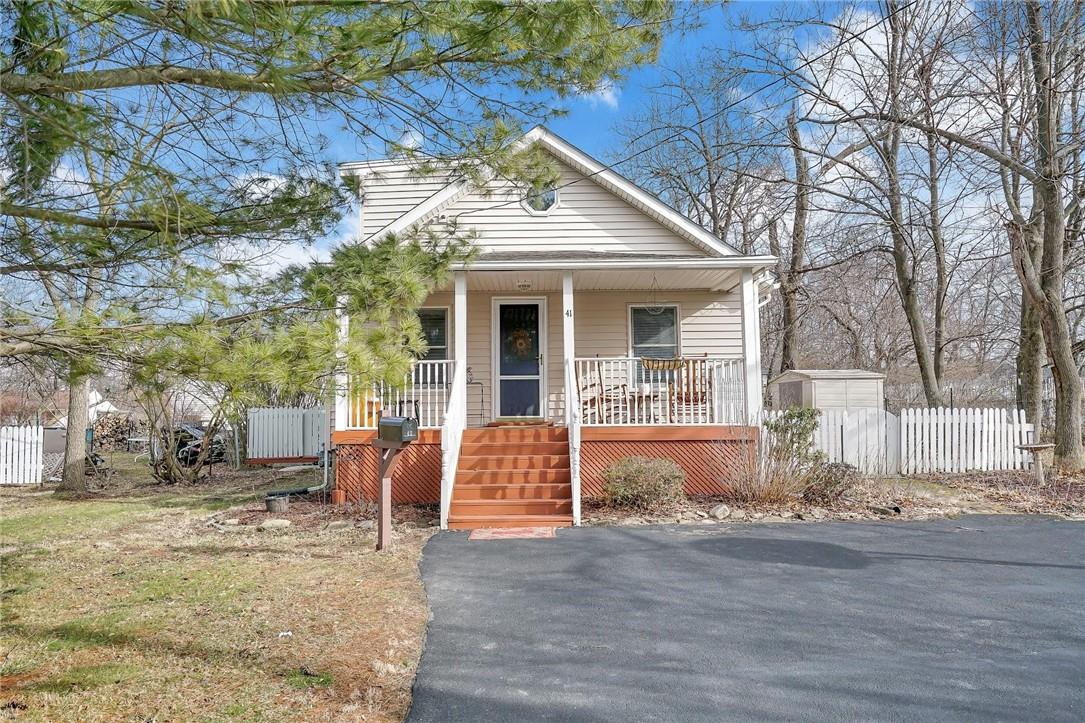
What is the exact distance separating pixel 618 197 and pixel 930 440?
6862mm

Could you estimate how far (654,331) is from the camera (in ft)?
38.2

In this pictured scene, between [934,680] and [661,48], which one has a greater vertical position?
[661,48]

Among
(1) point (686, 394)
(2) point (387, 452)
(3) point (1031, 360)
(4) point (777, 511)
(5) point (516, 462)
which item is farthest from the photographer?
(3) point (1031, 360)

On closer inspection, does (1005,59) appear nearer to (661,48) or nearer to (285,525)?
(661,48)

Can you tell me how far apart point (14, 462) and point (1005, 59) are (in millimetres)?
20367

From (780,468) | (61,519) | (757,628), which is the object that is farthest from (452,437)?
(61,519)

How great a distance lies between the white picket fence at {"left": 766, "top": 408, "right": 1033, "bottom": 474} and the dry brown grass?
7563 millimetres

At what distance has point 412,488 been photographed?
30.8 ft

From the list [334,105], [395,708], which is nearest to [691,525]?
[395,708]

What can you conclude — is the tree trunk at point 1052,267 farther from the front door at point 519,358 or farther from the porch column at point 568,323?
the front door at point 519,358

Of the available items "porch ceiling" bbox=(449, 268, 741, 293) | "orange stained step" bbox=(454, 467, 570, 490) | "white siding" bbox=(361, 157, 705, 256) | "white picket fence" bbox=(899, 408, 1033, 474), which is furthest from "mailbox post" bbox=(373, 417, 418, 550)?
"white picket fence" bbox=(899, 408, 1033, 474)

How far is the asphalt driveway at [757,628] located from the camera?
10.5 ft

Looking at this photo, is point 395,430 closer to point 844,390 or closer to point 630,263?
point 630,263

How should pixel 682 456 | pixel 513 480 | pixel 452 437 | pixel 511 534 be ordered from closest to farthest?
pixel 511 534 → pixel 452 437 → pixel 513 480 → pixel 682 456
